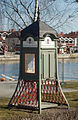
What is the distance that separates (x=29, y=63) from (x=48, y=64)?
2.04 ft

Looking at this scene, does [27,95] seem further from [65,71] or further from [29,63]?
[65,71]

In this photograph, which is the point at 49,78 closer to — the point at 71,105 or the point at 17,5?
the point at 71,105

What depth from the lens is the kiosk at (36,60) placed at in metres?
9.52

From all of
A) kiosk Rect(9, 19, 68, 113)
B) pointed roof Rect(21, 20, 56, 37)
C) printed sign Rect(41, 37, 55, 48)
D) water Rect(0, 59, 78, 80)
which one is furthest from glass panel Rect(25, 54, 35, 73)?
water Rect(0, 59, 78, 80)

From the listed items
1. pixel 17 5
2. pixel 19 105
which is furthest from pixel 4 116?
pixel 17 5

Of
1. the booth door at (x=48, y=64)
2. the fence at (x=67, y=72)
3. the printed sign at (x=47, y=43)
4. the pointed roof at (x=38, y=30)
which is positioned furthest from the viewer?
the fence at (x=67, y=72)

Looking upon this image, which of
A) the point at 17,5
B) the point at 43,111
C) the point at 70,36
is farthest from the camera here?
the point at 70,36

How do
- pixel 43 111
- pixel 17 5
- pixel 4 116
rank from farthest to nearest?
pixel 17 5
pixel 43 111
pixel 4 116

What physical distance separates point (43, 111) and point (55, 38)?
83.7 inches

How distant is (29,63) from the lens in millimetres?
9773

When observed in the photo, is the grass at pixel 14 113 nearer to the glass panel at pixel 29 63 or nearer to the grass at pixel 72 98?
the grass at pixel 72 98

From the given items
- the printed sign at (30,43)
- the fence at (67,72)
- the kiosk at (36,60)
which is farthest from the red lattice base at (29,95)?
the fence at (67,72)

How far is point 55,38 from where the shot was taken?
9.91 meters

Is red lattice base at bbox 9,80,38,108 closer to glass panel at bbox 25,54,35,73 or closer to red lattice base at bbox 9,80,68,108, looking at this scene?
red lattice base at bbox 9,80,68,108
